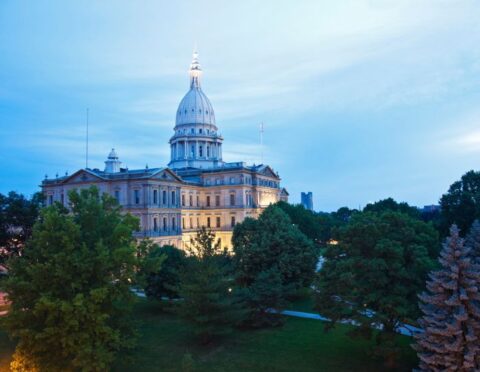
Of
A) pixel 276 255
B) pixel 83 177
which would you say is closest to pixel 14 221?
pixel 276 255

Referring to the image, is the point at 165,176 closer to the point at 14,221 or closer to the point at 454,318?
the point at 14,221

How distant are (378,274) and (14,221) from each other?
2863 cm

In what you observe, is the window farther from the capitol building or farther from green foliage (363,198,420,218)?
green foliage (363,198,420,218)

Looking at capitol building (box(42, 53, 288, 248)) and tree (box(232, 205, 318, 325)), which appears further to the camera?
capitol building (box(42, 53, 288, 248))

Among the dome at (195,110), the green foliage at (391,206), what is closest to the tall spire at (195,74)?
the dome at (195,110)

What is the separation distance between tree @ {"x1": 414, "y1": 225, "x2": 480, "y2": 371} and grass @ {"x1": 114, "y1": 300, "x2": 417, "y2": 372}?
480 cm

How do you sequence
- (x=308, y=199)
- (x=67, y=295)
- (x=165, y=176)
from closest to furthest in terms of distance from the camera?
(x=67, y=295) < (x=165, y=176) < (x=308, y=199)

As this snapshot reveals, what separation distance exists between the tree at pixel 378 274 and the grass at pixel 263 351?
1.93m

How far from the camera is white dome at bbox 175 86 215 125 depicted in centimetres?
8788

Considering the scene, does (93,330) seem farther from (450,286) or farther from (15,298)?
(450,286)

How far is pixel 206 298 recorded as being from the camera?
22453mm

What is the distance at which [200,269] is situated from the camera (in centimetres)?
2306

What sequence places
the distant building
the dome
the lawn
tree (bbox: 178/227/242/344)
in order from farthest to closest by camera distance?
the distant building, the dome, tree (bbox: 178/227/242/344), the lawn

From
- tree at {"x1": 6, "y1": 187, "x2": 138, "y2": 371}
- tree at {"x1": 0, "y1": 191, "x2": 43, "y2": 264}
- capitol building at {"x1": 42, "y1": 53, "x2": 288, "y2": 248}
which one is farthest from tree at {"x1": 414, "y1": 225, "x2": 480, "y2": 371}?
capitol building at {"x1": 42, "y1": 53, "x2": 288, "y2": 248}
